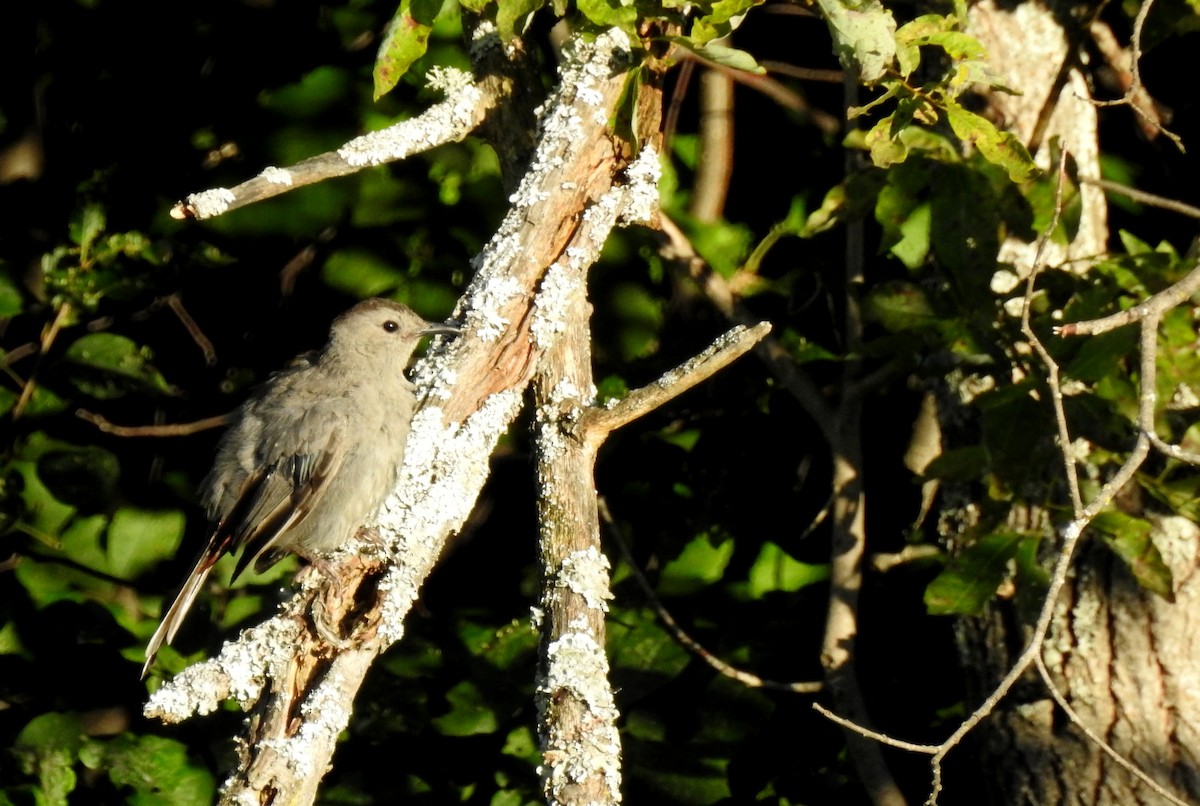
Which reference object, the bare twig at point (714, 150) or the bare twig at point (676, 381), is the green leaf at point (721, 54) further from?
the bare twig at point (714, 150)

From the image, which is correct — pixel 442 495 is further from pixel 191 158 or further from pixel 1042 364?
pixel 191 158

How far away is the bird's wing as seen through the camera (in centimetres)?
395

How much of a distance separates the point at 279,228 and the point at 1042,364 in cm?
233

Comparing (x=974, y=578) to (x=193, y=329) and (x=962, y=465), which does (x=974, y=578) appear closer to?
(x=962, y=465)

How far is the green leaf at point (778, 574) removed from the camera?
4309mm

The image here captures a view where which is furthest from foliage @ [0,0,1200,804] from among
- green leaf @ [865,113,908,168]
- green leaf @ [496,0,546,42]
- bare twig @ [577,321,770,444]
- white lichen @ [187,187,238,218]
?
white lichen @ [187,187,238,218]

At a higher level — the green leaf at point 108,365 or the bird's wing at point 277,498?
the green leaf at point 108,365

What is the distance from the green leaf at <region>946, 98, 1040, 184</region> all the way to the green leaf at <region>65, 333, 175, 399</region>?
2.73m

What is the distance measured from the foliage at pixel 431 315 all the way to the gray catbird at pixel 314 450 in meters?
0.16

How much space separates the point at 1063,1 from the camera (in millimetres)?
4105

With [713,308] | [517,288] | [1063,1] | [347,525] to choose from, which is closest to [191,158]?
[347,525]

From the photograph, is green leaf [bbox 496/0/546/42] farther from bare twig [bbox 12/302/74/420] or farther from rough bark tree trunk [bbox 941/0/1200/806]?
bare twig [bbox 12/302/74/420]

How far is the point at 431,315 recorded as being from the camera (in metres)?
4.25

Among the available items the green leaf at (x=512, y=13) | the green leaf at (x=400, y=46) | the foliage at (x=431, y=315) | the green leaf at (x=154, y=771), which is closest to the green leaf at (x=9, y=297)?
the foliage at (x=431, y=315)
